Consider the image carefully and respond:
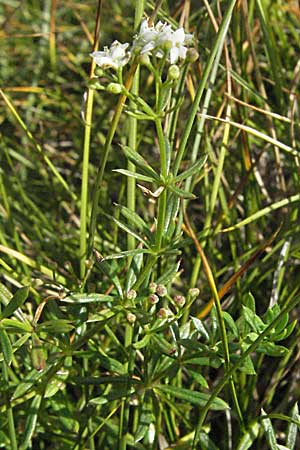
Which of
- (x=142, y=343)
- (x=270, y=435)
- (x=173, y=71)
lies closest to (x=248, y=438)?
(x=270, y=435)

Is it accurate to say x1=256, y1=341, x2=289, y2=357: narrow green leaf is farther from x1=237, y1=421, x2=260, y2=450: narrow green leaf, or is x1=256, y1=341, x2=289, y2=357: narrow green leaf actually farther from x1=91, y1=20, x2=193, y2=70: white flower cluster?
x1=91, y1=20, x2=193, y2=70: white flower cluster

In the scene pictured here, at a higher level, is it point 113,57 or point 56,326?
point 113,57

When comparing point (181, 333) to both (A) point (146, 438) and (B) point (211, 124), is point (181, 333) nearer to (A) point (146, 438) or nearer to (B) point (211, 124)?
(A) point (146, 438)

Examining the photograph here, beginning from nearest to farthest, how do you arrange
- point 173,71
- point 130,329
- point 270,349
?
point 173,71, point 270,349, point 130,329

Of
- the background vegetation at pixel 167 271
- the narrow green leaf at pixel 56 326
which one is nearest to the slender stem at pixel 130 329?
the background vegetation at pixel 167 271

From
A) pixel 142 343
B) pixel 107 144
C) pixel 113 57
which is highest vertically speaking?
pixel 113 57

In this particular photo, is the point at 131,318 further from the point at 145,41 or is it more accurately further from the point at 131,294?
the point at 145,41

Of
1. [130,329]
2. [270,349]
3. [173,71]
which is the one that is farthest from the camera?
[130,329]
